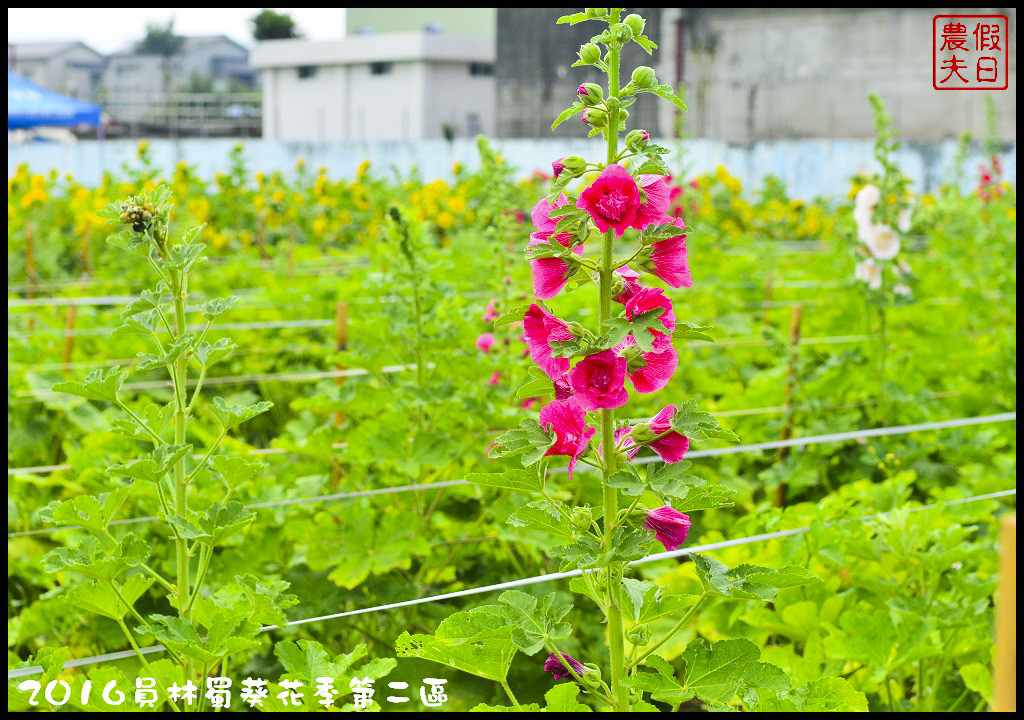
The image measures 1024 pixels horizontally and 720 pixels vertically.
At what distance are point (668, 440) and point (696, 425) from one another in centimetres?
5

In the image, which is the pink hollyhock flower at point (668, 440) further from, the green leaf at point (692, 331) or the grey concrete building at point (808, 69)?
the grey concrete building at point (808, 69)

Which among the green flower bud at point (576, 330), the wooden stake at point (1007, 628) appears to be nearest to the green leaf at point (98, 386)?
the green flower bud at point (576, 330)

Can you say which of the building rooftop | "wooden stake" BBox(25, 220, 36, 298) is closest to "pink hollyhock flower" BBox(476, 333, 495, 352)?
"wooden stake" BBox(25, 220, 36, 298)

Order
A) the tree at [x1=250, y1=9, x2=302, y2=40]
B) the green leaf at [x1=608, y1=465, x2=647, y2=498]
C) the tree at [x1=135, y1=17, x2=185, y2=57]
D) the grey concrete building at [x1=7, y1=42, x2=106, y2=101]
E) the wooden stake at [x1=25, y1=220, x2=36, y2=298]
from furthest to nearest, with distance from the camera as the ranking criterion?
the tree at [x1=135, y1=17, x2=185, y2=57] < the tree at [x1=250, y1=9, x2=302, y2=40] < the grey concrete building at [x1=7, y1=42, x2=106, y2=101] < the wooden stake at [x1=25, y1=220, x2=36, y2=298] < the green leaf at [x1=608, y1=465, x2=647, y2=498]

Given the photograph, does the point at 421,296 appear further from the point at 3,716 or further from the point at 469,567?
the point at 3,716

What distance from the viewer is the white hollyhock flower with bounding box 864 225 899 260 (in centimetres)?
364

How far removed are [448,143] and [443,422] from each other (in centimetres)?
871

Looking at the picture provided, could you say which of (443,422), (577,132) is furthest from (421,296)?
(577,132)

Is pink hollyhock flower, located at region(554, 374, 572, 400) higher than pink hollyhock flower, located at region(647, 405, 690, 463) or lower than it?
higher

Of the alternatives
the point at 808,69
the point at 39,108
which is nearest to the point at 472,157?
the point at 39,108

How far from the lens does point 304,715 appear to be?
5.36ft

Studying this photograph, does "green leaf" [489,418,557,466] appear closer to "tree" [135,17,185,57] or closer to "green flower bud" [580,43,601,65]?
"green flower bud" [580,43,601,65]

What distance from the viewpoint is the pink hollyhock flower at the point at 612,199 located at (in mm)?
1300

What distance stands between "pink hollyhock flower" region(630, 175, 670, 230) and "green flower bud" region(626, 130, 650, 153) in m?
0.03
